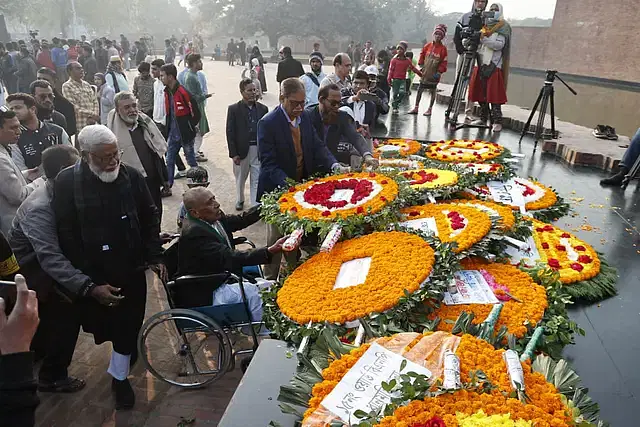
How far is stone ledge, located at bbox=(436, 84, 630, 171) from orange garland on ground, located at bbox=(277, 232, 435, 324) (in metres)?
5.16

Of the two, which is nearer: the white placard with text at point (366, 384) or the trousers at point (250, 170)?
the white placard with text at point (366, 384)

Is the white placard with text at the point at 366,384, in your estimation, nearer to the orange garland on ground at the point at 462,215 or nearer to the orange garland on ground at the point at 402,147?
the orange garland on ground at the point at 462,215

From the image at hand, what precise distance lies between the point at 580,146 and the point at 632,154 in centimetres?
126

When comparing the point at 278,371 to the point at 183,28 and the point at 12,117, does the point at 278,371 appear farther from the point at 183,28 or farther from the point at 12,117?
the point at 183,28

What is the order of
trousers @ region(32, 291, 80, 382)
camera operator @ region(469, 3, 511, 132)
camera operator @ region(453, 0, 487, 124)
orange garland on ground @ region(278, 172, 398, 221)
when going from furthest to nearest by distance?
1. camera operator @ region(469, 3, 511, 132)
2. camera operator @ region(453, 0, 487, 124)
3. orange garland on ground @ region(278, 172, 398, 221)
4. trousers @ region(32, 291, 80, 382)

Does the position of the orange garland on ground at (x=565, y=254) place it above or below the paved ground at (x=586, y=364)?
above

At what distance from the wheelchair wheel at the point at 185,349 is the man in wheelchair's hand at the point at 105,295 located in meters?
0.35

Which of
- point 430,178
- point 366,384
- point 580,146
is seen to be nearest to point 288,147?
point 430,178

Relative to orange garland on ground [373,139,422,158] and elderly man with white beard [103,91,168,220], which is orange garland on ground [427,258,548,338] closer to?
orange garland on ground [373,139,422,158]

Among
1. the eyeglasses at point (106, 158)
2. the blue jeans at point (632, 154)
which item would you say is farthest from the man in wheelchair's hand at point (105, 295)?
the blue jeans at point (632, 154)

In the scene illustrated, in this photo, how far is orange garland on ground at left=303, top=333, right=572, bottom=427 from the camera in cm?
182

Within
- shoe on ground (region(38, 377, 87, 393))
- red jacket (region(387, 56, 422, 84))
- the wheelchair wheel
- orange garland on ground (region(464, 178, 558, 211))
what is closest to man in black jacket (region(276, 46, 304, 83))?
red jacket (region(387, 56, 422, 84))

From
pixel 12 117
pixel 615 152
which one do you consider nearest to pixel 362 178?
pixel 12 117

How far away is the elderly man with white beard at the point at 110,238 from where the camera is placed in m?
3.04
